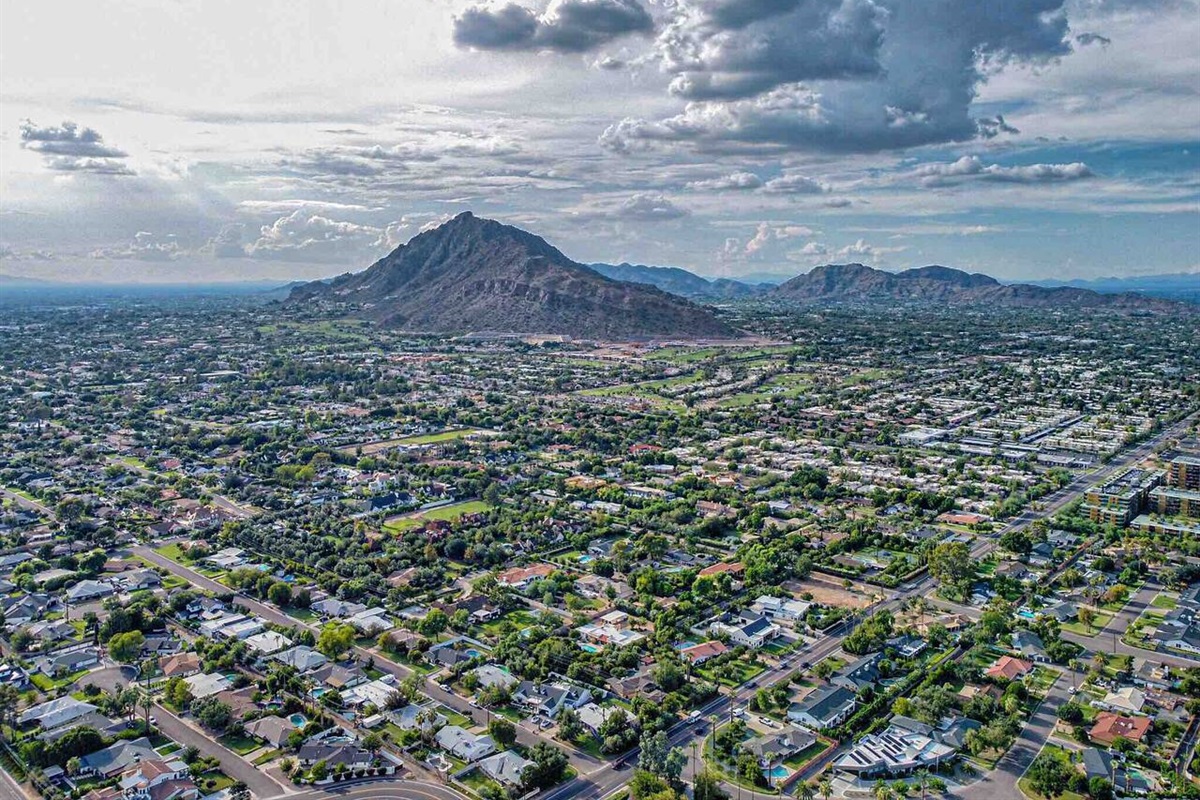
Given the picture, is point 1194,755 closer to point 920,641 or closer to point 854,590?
point 920,641

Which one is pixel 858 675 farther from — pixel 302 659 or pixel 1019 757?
pixel 302 659

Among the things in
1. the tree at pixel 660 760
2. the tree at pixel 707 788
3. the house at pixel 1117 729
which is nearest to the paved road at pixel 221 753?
the tree at pixel 660 760

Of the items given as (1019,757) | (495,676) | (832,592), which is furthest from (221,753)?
(832,592)

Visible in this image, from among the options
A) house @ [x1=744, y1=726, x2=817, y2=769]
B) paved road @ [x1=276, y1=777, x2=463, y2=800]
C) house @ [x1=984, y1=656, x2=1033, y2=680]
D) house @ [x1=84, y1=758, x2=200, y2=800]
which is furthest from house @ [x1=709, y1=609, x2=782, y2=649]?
house @ [x1=84, y1=758, x2=200, y2=800]

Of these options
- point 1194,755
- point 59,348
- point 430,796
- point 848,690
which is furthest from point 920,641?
point 59,348

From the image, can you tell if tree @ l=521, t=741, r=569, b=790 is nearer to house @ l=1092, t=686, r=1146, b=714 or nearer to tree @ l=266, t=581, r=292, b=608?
tree @ l=266, t=581, r=292, b=608

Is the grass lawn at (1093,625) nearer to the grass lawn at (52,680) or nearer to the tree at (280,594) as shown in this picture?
the tree at (280,594)
